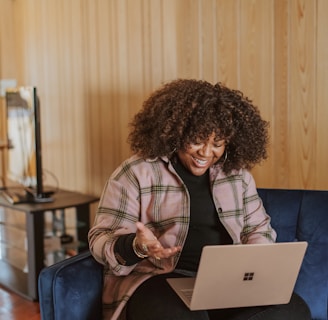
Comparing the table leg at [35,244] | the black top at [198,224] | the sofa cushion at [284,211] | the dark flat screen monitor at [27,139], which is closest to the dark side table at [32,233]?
the table leg at [35,244]

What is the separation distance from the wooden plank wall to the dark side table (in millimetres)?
181

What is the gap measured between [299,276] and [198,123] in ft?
2.03

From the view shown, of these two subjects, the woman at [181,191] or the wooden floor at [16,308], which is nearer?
the woman at [181,191]

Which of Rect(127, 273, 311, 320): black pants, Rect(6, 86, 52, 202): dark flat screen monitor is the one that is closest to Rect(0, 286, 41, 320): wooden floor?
Rect(6, 86, 52, 202): dark flat screen monitor

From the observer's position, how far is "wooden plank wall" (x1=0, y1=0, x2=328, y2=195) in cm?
183

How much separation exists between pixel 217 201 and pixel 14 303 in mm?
1464

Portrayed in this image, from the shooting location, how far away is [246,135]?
1570 mm

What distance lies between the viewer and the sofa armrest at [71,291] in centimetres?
133

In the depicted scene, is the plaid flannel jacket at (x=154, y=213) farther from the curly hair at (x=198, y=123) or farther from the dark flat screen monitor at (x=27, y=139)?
the dark flat screen monitor at (x=27, y=139)

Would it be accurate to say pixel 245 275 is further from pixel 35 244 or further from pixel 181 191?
pixel 35 244

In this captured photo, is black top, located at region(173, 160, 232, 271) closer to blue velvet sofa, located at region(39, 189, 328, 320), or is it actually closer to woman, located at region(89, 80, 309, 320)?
woman, located at region(89, 80, 309, 320)

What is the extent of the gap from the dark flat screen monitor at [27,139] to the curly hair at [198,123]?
1.03 meters

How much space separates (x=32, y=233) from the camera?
238 centimetres

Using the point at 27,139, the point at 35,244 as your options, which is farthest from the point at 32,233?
the point at 27,139
